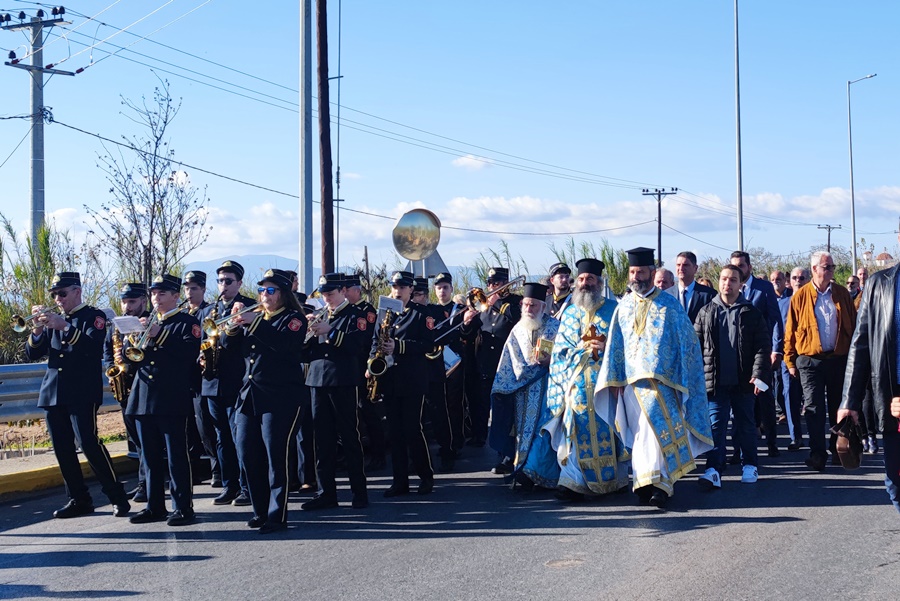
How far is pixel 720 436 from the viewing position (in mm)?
9297

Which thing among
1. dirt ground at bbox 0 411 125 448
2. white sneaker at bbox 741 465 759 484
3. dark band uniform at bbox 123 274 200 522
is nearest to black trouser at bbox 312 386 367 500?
dark band uniform at bbox 123 274 200 522

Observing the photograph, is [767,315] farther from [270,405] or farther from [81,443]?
[81,443]

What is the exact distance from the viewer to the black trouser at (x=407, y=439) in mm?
9320

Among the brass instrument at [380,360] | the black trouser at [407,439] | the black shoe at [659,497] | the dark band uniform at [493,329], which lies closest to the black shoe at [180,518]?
the black trouser at [407,439]

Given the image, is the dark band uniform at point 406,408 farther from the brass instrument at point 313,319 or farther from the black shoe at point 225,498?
the black shoe at point 225,498

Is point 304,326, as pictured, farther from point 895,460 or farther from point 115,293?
point 115,293

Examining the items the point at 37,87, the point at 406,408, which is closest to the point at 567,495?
the point at 406,408

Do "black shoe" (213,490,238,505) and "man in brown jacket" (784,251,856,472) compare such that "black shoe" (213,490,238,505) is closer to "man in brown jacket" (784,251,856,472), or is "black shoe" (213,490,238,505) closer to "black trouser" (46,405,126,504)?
"black trouser" (46,405,126,504)

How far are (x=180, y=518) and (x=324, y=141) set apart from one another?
9420 mm

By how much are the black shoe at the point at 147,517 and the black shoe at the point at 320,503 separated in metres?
1.17

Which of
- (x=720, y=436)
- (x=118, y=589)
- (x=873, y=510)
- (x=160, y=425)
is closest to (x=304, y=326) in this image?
(x=160, y=425)

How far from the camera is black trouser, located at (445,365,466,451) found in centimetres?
1184

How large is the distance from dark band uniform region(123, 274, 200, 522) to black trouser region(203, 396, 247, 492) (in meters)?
0.72

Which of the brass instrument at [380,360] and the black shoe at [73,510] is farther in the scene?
the brass instrument at [380,360]
